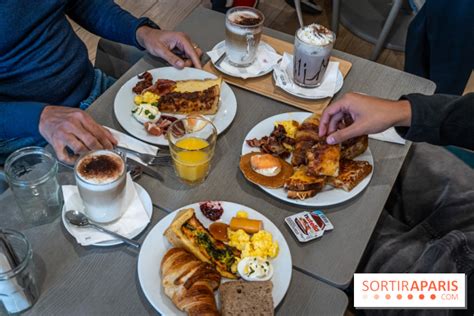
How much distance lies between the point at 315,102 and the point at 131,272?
0.76 m

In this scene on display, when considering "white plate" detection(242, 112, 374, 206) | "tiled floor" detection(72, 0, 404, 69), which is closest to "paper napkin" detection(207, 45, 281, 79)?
"white plate" detection(242, 112, 374, 206)

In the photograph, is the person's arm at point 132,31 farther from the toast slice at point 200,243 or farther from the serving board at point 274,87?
the toast slice at point 200,243

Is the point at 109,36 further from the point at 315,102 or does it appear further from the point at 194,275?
the point at 194,275

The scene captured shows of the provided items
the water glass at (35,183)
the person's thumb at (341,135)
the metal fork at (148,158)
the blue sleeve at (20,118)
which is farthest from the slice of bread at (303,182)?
the blue sleeve at (20,118)

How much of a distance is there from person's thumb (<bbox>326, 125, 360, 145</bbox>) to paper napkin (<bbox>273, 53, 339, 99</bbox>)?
253 mm

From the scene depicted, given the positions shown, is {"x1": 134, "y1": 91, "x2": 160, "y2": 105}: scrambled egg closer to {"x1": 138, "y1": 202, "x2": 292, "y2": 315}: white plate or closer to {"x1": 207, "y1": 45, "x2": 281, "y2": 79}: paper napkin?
{"x1": 207, "y1": 45, "x2": 281, "y2": 79}: paper napkin

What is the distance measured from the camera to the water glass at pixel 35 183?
1.16m

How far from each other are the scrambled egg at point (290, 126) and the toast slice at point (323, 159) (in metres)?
0.10

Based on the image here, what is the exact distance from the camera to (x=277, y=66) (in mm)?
1608

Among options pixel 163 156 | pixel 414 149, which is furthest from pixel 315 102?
pixel 163 156

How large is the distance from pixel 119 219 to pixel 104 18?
85 cm

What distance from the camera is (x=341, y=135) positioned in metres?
1.28

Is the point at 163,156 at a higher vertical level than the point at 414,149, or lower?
higher

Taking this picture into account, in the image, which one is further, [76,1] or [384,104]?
[76,1]
